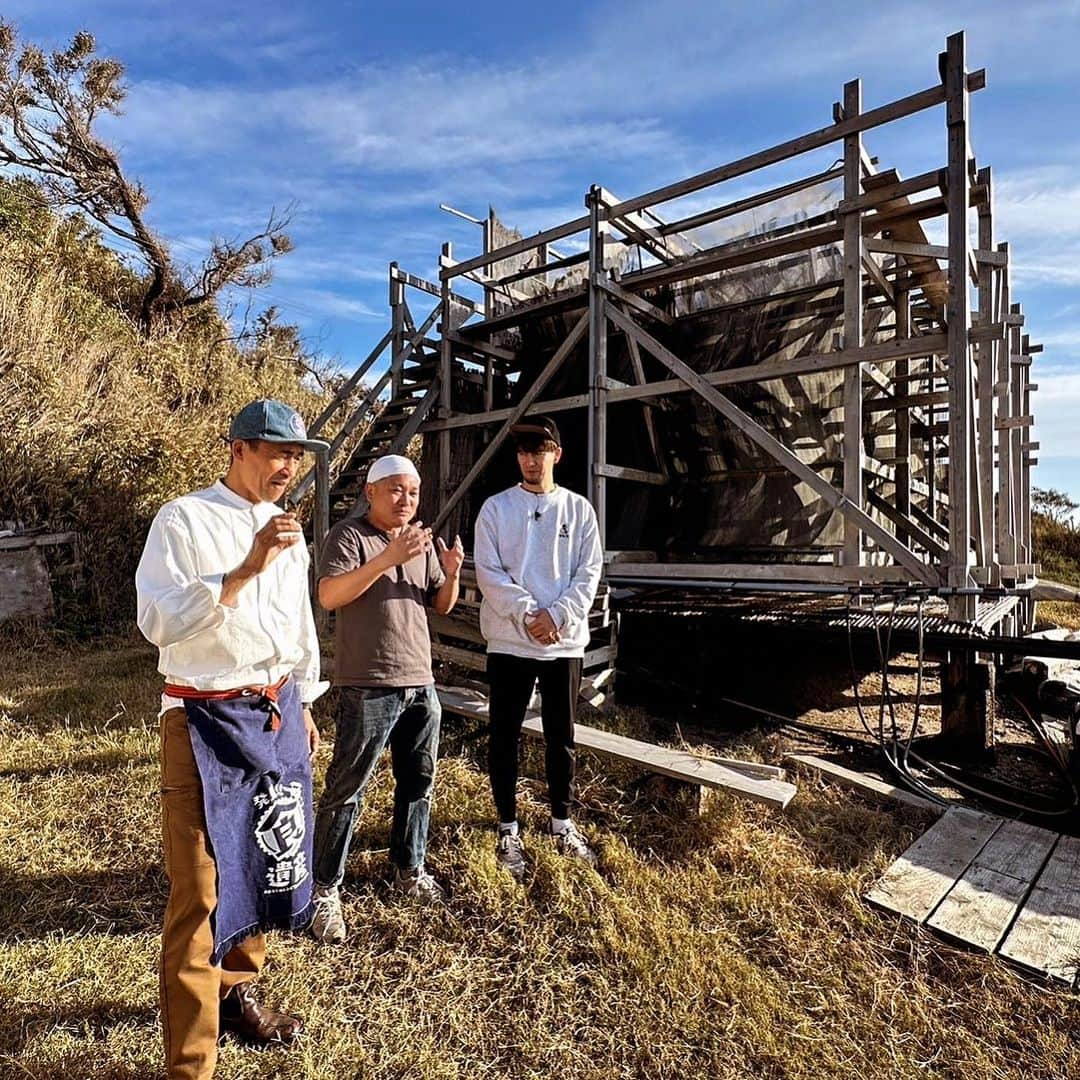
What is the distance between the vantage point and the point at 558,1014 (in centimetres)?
234

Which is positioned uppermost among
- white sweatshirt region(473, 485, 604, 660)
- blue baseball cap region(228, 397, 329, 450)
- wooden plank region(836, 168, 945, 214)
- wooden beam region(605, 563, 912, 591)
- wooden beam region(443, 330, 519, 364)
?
wooden plank region(836, 168, 945, 214)

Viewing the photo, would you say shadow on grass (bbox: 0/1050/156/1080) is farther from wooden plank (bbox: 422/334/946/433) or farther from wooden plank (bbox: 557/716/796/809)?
wooden plank (bbox: 422/334/946/433)

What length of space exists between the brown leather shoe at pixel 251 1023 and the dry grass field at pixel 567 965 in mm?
45

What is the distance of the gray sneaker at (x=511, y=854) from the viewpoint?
3.04m

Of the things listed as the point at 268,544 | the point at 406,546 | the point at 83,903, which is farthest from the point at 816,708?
the point at 268,544

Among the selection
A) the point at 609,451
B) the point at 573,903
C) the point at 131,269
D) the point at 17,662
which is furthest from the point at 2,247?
the point at 573,903

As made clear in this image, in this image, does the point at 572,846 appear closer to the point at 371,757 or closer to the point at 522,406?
the point at 371,757

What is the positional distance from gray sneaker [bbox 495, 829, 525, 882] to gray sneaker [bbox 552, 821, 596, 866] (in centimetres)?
17

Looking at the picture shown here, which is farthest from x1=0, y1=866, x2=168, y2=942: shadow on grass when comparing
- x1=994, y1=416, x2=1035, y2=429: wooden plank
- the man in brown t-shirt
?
x1=994, y1=416, x2=1035, y2=429: wooden plank

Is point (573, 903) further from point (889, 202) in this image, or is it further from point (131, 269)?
point (131, 269)

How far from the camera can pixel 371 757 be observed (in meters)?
2.54

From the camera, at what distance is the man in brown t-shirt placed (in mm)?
2520

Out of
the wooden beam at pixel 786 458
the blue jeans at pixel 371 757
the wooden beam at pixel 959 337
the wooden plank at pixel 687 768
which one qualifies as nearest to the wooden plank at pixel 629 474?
the wooden beam at pixel 786 458

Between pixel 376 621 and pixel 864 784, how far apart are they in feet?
10.7
